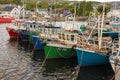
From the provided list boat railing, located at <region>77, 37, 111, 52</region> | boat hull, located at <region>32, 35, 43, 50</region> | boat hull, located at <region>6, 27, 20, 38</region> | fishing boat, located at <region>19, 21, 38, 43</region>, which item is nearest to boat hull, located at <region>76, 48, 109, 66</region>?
boat railing, located at <region>77, 37, 111, 52</region>

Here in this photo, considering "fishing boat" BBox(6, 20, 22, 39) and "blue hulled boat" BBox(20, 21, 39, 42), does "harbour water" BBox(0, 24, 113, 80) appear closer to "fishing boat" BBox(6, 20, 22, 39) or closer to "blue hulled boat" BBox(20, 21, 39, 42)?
"blue hulled boat" BBox(20, 21, 39, 42)

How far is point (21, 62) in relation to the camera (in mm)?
40031

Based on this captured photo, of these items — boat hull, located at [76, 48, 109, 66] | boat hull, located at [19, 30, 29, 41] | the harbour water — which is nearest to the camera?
the harbour water

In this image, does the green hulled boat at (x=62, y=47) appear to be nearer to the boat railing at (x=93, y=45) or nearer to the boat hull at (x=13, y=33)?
the boat railing at (x=93, y=45)

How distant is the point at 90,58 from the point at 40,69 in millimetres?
6521

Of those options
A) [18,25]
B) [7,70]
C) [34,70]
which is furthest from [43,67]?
[18,25]

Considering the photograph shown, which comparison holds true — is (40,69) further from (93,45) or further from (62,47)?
(93,45)

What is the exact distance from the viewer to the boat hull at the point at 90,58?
3438 cm

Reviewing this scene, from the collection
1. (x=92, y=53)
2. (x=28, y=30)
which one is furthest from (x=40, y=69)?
(x=28, y=30)

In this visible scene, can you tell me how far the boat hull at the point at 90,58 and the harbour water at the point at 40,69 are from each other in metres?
0.64

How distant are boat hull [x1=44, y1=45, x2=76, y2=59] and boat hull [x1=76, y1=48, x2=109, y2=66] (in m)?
3.79

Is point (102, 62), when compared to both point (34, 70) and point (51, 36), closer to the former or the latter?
point (34, 70)

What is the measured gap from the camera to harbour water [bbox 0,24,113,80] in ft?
109

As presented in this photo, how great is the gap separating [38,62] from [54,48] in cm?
315
